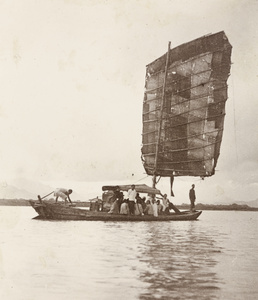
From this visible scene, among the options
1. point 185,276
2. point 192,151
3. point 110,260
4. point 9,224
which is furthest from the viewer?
point 192,151

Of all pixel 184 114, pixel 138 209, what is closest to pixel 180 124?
pixel 184 114

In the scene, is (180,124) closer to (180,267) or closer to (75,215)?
(75,215)

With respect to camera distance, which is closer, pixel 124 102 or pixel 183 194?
pixel 124 102

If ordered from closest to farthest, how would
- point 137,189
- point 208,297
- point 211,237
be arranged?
point 208,297 → point 211,237 → point 137,189

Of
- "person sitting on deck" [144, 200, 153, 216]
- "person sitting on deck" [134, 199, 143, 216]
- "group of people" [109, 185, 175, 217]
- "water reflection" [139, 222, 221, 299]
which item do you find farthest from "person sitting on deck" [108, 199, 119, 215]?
"water reflection" [139, 222, 221, 299]

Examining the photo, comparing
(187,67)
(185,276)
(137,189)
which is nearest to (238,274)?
(185,276)

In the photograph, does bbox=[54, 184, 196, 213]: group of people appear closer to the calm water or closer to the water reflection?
the water reflection

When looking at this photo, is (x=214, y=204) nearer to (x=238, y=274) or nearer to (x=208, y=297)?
(x=238, y=274)

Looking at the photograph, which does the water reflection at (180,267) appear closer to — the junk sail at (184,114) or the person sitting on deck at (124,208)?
the person sitting on deck at (124,208)
